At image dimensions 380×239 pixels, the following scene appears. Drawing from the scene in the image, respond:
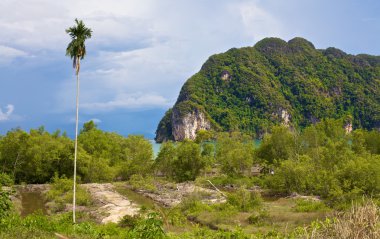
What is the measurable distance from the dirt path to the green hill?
96468mm

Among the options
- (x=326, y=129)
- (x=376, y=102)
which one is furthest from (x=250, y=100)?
(x=326, y=129)

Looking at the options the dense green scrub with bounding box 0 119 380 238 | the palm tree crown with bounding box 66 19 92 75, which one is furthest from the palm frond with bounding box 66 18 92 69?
the dense green scrub with bounding box 0 119 380 238

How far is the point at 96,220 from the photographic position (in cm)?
2694

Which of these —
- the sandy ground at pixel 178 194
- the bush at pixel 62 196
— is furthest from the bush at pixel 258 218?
the bush at pixel 62 196

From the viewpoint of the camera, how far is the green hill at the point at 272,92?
14738 centimetres

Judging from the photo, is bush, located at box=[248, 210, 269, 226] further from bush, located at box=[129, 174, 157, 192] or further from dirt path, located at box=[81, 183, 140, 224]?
bush, located at box=[129, 174, 157, 192]

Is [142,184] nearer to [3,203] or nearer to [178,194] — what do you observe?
[178,194]

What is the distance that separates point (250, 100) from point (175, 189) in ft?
399

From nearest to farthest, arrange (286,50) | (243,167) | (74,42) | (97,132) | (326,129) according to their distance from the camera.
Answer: (74,42)
(243,167)
(326,129)
(97,132)
(286,50)

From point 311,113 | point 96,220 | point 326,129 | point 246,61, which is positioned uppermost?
point 246,61

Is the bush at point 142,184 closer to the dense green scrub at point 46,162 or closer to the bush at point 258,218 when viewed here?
the dense green scrub at point 46,162

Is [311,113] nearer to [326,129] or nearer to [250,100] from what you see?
A: [250,100]

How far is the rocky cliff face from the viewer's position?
138 metres

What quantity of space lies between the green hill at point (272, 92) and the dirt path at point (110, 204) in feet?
316
